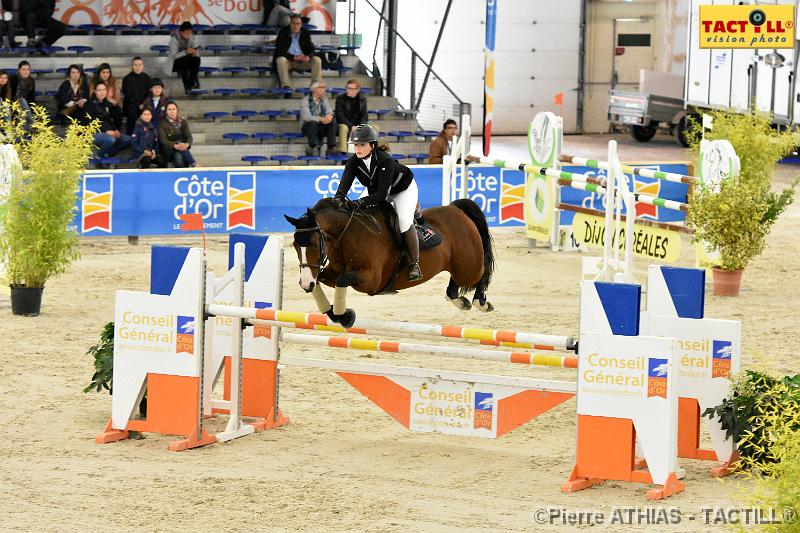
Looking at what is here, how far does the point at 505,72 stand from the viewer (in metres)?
28.0

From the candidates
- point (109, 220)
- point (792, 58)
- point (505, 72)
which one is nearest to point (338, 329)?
point (109, 220)

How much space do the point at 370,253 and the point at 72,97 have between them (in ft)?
35.7

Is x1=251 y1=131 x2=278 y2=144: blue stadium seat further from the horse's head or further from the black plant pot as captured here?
the horse's head

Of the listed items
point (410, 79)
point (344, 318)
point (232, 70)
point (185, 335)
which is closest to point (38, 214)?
point (185, 335)

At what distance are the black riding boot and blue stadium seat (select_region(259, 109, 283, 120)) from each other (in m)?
12.2

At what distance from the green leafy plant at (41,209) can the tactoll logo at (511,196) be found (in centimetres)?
565

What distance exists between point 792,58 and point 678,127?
4576 mm

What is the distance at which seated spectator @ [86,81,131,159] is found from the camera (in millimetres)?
16469

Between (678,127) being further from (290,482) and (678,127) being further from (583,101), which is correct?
(290,482)

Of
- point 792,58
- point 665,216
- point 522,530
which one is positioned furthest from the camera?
point 792,58

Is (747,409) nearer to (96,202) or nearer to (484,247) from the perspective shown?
(484,247)

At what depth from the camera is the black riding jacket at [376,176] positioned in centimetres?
729

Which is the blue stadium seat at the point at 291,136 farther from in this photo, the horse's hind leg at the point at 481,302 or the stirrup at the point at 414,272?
the stirrup at the point at 414,272

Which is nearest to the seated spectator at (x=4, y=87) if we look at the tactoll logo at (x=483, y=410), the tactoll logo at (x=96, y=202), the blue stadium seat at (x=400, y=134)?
the tactoll logo at (x=96, y=202)
